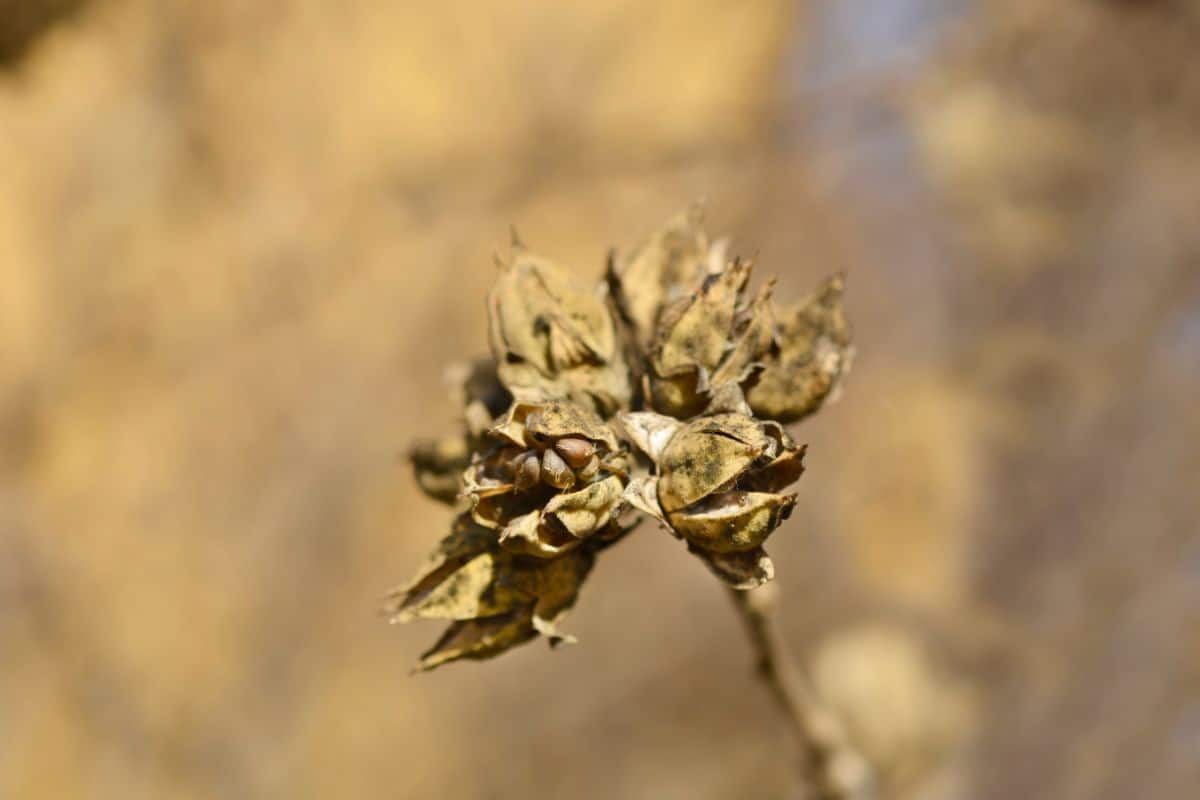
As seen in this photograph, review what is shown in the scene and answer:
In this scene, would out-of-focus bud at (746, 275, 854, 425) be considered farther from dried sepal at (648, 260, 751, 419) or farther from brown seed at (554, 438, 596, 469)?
brown seed at (554, 438, 596, 469)

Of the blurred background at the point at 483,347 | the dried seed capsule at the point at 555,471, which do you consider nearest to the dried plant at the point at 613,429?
the dried seed capsule at the point at 555,471

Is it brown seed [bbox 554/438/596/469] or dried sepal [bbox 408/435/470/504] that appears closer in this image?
brown seed [bbox 554/438/596/469]

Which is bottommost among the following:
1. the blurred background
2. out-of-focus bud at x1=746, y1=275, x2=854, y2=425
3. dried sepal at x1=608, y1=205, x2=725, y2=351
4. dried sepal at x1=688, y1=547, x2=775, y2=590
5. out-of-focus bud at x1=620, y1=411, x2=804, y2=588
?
dried sepal at x1=688, y1=547, x2=775, y2=590

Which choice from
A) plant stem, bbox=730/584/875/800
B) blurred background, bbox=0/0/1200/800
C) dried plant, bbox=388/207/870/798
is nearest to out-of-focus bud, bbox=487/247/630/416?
dried plant, bbox=388/207/870/798

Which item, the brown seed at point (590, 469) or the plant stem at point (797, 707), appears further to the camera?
the plant stem at point (797, 707)

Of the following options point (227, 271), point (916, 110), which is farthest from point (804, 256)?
point (227, 271)

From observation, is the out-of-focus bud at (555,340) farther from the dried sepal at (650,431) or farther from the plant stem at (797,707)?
the plant stem at (797,707)
